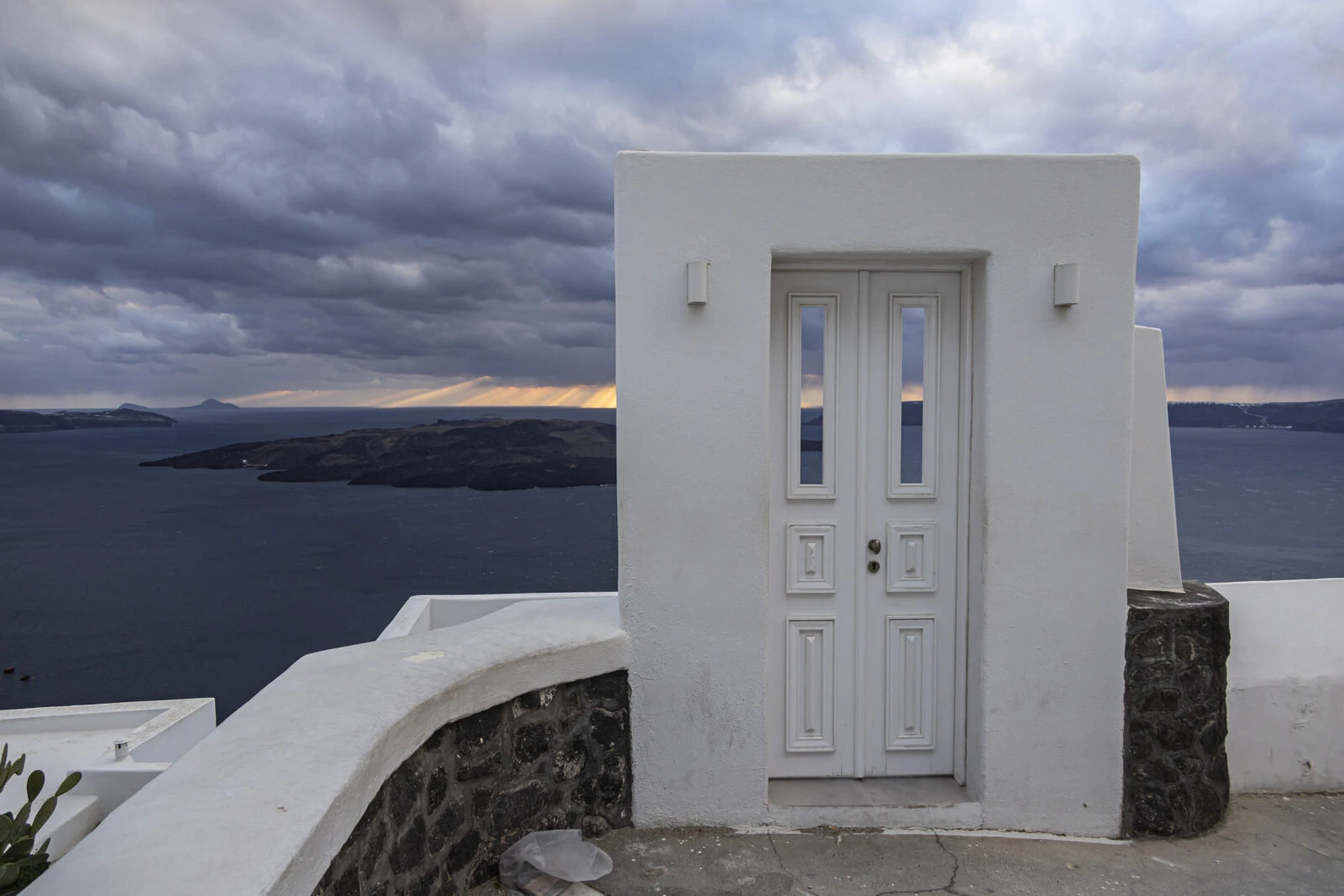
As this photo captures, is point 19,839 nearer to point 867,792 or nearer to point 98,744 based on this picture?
point 867,792

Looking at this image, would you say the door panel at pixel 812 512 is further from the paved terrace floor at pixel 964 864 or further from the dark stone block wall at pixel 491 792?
the dark stone block wall at pixel 491 792

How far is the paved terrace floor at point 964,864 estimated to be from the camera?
2.95 m

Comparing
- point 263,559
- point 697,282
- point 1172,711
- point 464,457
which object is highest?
point 697,282

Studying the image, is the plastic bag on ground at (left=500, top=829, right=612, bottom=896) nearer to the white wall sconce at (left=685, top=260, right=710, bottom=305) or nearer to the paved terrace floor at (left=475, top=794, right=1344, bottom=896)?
the paved terrace floor at (left=475, top=794, right=1344, bottom=896)

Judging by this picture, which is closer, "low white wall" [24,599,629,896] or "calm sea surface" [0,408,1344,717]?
"low white wall" [24,599,629,896]

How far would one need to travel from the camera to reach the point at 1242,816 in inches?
140

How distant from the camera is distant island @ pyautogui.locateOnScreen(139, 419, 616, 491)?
7162cm

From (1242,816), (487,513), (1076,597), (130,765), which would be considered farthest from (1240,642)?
(487,513)

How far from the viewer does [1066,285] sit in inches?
127

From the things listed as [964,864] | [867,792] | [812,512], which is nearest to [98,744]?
[867,792]

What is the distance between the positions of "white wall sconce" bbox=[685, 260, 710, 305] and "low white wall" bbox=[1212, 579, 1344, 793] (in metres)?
3.04

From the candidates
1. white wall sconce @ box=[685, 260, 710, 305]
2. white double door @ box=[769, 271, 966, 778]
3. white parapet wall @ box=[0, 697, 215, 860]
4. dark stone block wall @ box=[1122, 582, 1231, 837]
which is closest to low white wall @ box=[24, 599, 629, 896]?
white double door @ box=[769, 271, 966, 778]

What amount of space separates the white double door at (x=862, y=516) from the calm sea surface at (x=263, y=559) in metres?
45.8

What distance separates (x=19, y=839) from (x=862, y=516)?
2886 millimetres
